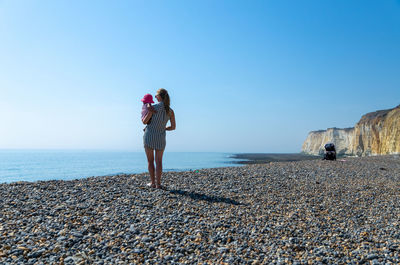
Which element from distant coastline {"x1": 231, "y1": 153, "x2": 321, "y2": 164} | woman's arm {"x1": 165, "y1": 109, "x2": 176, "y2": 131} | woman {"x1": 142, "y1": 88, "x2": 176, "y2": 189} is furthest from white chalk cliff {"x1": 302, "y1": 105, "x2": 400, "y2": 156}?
woman {"x1": 142, "y1": 88, "x2": 176, "y2": 189}

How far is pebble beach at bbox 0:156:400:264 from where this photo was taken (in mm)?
3721

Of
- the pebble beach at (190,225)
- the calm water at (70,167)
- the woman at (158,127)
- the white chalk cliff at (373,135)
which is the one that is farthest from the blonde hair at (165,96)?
the white chalk cliff at (373,135)

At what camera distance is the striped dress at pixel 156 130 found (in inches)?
268

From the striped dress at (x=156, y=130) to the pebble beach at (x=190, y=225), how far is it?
1.21m

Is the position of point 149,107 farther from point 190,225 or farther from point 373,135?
point 373,135

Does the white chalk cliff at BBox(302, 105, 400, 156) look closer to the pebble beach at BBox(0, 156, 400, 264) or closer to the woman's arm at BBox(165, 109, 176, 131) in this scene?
the pebble beach at BBox(0, 156, 400, 264)

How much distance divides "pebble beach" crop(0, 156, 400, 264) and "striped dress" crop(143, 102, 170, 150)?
3.97 ft

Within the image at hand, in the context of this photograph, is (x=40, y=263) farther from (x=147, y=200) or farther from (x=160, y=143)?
(x=160, y=143)

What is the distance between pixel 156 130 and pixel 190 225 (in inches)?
114

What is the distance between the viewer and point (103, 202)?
229 inches

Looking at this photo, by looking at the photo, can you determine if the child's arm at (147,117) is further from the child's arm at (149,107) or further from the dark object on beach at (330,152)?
the dark object on beach at (330,152)

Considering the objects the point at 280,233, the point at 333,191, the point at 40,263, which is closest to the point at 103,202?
the point at 40,263

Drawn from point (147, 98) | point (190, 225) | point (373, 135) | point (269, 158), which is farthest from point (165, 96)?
point (269, 158)

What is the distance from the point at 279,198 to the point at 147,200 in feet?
11.5
